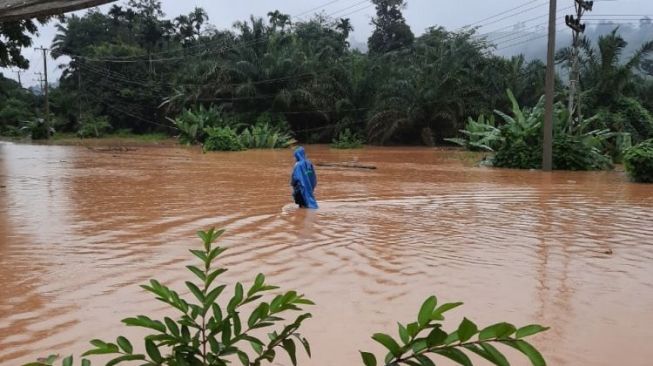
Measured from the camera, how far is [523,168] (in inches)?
744

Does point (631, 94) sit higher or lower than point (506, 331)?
higher

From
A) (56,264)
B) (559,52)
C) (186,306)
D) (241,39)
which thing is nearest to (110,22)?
(241,39)

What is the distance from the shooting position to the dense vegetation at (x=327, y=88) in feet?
92.0

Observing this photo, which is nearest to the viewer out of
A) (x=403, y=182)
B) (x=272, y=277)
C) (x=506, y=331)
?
(x=506, y=331)

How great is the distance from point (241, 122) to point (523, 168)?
22.1 metres

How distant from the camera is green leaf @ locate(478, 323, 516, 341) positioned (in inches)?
47.8

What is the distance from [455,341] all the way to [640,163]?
50.4ft

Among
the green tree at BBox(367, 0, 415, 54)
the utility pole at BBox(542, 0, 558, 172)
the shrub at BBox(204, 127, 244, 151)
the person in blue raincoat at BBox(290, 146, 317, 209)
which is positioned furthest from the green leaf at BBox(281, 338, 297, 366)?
the green tree at BBox(367, 0, 415, 54)

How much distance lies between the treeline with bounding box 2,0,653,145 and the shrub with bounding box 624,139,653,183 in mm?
13319

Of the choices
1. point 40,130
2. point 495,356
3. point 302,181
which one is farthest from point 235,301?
point 40,130

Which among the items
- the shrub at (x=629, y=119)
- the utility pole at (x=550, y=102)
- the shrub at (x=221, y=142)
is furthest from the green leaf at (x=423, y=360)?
the shrub at (x=221, y=142)

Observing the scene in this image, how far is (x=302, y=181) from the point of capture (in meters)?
9.45

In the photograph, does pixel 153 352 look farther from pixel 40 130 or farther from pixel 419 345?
pixel 40 130

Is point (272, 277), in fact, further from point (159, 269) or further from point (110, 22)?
point (110, 22)
